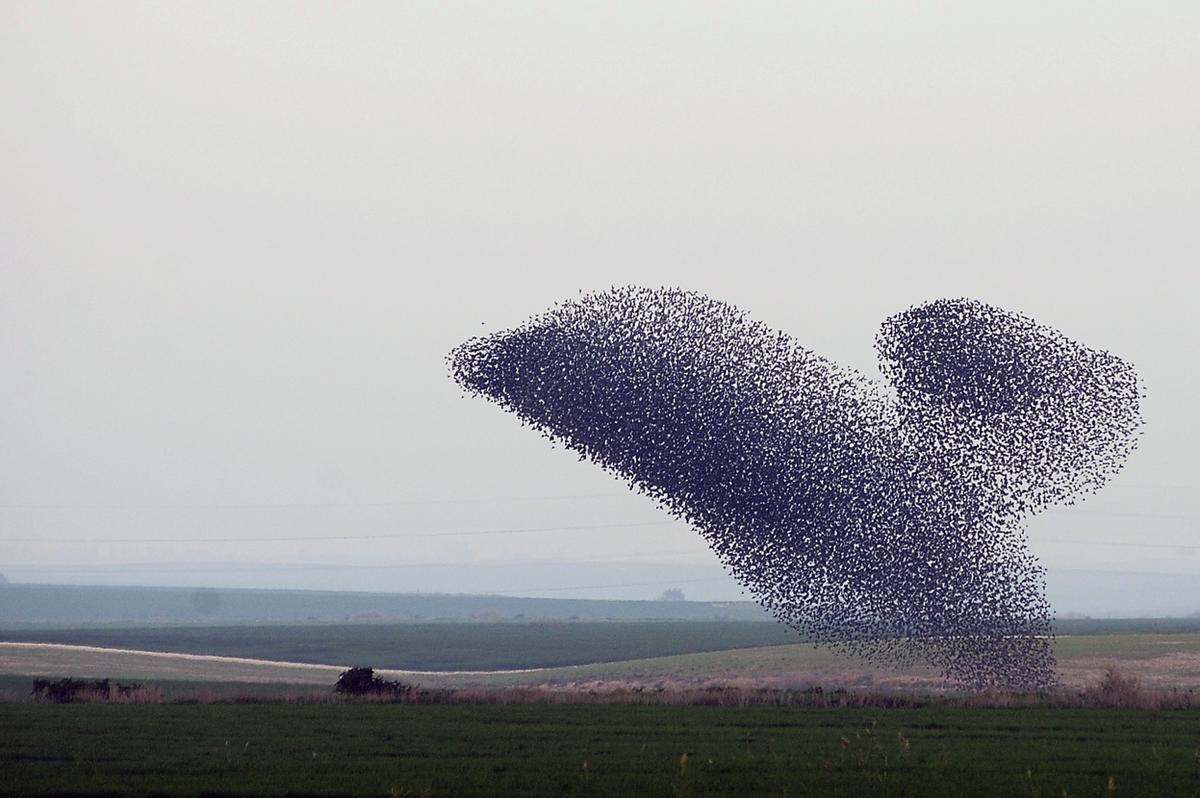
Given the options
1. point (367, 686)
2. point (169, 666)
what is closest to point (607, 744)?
point (367, 686)

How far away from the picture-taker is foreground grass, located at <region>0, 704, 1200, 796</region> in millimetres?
30031

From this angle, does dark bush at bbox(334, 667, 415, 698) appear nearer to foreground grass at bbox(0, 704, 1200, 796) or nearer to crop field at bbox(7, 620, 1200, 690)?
foreground grass at bbox(0, 704, 1200, 796)

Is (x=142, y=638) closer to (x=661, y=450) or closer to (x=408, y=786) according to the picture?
(x=661, y=450)

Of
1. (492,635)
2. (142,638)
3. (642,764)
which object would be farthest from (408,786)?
(492,635)

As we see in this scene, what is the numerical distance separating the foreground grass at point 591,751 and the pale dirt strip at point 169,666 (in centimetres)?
4419

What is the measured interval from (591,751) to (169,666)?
76.2 m

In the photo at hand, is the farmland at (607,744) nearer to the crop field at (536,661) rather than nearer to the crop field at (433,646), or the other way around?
the crop field at (536,661)

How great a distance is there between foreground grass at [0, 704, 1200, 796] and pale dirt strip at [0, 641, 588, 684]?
4419 cm

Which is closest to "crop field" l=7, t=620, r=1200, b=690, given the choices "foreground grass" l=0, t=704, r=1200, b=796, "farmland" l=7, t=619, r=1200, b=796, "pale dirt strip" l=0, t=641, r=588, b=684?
"pale dirt strip" l=0, t=641, r=588, b=684

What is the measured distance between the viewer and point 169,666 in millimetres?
106250

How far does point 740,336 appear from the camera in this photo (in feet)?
219

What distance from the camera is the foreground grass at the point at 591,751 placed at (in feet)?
98.5

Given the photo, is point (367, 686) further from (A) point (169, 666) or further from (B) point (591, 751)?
(A) point (169, 666)

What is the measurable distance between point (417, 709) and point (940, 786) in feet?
76.3
